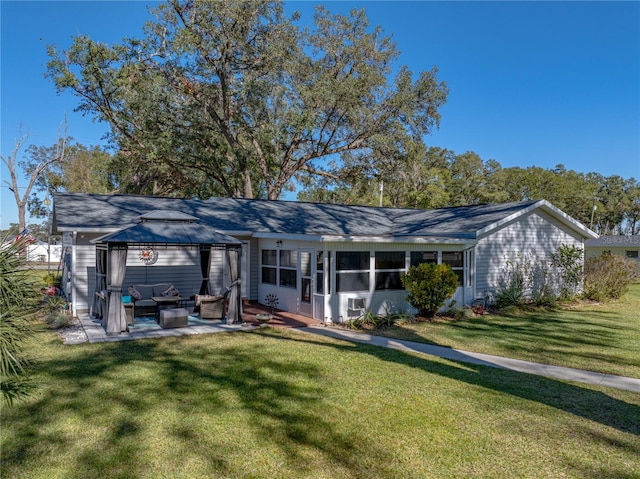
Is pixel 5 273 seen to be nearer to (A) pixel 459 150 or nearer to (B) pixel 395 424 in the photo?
(B) pixel 395 424

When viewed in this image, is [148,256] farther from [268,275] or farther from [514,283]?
[514,283]

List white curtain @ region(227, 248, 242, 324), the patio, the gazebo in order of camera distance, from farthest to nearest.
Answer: white curtain @ region(227, 248, 242, 324)
the gazebo
the patio

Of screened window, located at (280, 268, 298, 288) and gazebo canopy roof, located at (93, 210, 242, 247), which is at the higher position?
gazebo canopy roof, located at (93, 210, 242, 247)

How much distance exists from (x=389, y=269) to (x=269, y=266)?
4.28m

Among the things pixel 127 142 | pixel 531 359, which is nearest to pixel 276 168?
pixel 127 142

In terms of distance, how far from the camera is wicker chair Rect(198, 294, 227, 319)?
11742 millimetres

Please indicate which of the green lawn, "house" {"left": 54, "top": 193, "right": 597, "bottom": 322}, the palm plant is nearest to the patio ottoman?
"house" {"left": 54, "top": 193, "right": 597, "bottom": 322}

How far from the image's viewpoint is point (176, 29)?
21.3m

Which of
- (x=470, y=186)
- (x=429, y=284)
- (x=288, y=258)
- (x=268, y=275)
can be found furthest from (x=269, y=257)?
(x=470, y=186)

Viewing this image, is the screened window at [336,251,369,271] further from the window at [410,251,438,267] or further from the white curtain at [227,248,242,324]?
the white curtain at [227,248,242,324]

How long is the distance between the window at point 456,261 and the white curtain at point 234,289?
22.5ft

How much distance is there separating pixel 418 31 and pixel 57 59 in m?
17.8

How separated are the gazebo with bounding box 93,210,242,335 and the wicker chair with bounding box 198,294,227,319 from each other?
0.60 meters

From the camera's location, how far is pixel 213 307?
11828 millimetres
